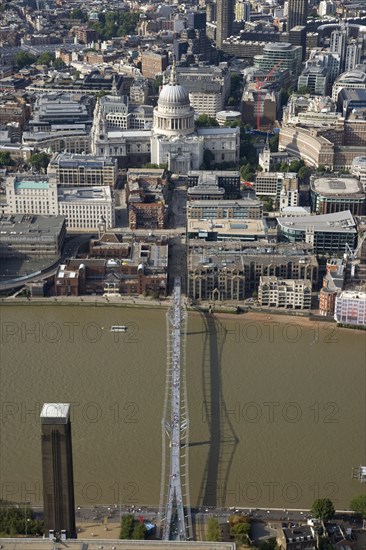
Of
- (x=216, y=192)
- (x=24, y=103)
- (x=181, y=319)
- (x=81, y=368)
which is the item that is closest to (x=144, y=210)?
(x=216, y=192)

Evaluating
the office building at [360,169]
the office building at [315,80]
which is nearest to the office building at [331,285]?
the office building at [360,169]

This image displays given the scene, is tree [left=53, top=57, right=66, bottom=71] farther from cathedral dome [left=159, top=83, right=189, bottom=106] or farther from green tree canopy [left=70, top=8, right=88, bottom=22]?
cathedral dome [left=159, top=83, right=189, bottom=106]

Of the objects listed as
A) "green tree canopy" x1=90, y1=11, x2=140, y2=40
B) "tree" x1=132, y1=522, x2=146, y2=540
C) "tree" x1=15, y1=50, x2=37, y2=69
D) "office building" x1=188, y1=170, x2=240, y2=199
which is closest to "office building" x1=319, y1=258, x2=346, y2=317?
"office building" x1=188, y1=170, x2=240, y2=199

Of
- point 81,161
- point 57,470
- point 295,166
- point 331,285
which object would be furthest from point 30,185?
point 57,470

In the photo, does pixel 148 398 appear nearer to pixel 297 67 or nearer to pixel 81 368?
pixel 81 368

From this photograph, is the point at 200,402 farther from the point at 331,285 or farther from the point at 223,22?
the point at 223,22
